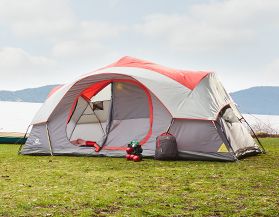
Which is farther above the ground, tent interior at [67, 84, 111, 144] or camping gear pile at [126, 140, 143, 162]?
tent interior at [67, 84, 111, 144]

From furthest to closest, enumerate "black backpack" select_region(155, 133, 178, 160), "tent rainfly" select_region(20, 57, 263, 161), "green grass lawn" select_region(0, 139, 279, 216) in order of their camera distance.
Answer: "tent rainfly" select_region(20, 57, 263, 161) → "black backpack" select_region(155, 133, 178, 160) → "green grass lawn" select_region(0, 139, 279, 216)

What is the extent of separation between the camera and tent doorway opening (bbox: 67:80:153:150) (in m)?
11.9

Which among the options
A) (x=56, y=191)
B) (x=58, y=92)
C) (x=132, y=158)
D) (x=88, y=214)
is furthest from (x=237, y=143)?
(x=88, y=214)

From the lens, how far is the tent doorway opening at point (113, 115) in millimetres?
11945

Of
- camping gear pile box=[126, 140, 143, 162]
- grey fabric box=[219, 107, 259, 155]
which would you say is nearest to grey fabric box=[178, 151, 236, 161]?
grey fabric box=[219, 107, 259, 155]

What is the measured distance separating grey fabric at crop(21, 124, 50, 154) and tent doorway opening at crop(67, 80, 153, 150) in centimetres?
67

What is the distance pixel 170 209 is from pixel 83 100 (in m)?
7.80

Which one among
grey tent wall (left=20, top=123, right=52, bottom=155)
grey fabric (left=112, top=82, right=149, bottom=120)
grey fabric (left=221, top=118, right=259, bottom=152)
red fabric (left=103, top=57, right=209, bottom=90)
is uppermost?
red fabric (left=103, top=57, right=209, bottom=90)

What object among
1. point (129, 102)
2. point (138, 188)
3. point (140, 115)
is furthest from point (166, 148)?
point (138, 188)

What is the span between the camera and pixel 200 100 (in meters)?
11.3

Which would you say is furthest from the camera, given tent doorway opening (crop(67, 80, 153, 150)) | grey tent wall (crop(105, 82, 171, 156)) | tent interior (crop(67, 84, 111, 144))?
tent interior (crop(67, 84, 111, 144))

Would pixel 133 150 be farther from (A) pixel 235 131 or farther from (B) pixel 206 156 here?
(A) pixel 235 131

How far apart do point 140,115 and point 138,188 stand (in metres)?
5.02

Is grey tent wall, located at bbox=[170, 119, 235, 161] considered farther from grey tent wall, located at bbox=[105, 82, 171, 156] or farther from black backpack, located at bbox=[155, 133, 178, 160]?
grey tent wall, located at bbox=[105, 82, 171, 156]
